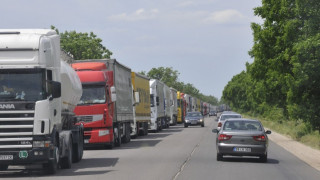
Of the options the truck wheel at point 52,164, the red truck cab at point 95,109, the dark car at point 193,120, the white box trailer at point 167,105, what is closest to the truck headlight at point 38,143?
the truck wheel at point 52,164

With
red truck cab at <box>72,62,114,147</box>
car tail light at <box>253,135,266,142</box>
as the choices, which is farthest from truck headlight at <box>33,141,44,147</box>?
red truck cab at <box>72,62,114,147</box>

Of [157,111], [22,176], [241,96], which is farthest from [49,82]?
[241,96]

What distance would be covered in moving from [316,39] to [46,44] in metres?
13.9

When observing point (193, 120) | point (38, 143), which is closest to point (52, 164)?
point (38, 143)

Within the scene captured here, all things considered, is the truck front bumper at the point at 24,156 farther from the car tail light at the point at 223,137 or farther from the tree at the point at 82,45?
the tree at the point at 82,45

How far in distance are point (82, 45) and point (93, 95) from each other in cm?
4638

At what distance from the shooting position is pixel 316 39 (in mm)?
26984

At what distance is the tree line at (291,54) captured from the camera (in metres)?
28.3

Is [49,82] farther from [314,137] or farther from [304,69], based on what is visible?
[314,137]

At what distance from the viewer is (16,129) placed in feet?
52.5

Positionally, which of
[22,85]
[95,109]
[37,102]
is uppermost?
[22,85]

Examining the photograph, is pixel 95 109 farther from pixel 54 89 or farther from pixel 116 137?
Answer: pixel 54 89

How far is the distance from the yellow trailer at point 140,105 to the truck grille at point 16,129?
19.5m

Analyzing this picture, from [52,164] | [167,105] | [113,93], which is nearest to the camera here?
[52,164]
